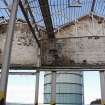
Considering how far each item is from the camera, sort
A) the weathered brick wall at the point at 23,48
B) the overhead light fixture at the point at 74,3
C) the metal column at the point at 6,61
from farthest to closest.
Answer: the weathered brick wall at the point at 23,48 < the overhead light fixture at the point at 74,3 < the metal column at the point at 6,61

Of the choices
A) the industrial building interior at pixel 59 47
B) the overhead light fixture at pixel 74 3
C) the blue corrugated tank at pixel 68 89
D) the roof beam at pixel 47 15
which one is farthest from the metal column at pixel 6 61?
the blue corrugated tank at pixel 68 89

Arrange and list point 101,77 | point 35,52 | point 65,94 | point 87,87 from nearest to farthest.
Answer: point 101,77, point 35,52, point 87,87, point 65,94

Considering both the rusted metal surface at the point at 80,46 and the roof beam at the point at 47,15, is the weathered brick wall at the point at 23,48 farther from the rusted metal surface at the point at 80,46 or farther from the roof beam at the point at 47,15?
the roof beam at the point at 47,15

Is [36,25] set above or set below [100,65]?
above

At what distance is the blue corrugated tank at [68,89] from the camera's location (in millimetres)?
11844

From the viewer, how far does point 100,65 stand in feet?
29.7

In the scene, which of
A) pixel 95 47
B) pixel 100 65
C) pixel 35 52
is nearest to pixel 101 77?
pixel 100 65

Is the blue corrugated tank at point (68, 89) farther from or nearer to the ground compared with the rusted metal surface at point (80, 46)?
nearer to the ground

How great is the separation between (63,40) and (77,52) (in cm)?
70

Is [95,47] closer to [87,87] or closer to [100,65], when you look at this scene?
[100,65]

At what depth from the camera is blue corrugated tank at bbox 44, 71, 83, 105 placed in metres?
11.8

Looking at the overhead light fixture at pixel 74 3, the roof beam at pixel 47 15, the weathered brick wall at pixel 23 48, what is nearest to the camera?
the roof beam at pixel 47 15

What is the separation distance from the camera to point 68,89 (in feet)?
40.8

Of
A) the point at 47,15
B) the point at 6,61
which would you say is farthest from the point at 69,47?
the point at 6,61
